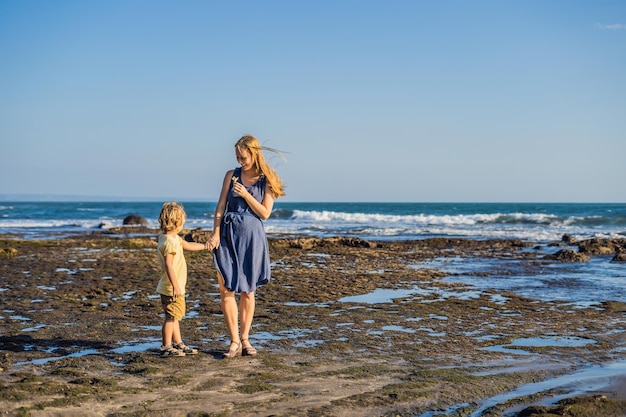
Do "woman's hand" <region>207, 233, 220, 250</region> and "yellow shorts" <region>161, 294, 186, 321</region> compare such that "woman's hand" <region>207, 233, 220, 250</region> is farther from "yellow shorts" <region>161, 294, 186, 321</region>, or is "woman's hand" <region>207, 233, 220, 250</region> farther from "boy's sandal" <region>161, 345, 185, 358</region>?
"boy's sandal" <region>161, 345, 185, 358</region>

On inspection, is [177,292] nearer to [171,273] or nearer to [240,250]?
[171,273]

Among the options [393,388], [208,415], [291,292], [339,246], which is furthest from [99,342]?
[339,246]

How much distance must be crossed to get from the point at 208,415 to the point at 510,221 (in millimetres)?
40971

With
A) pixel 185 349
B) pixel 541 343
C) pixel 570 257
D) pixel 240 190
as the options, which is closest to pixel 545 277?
pixel 570 257

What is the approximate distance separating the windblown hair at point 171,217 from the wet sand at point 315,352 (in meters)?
1.14

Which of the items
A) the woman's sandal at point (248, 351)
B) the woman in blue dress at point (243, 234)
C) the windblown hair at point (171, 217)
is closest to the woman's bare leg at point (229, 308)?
the woman in blue dress at point (243, 234)

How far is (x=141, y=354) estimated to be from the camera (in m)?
5.87

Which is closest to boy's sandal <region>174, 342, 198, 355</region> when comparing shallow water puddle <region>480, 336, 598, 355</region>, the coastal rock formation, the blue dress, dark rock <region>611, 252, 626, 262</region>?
the blue dress

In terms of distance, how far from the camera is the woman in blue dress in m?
5.99

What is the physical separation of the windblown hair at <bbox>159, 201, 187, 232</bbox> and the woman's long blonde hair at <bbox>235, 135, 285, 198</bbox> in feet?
2.51

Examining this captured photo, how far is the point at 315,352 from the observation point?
6.01m

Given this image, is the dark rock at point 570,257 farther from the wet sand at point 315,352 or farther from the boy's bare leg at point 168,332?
the boy's bare leg at point 168,332

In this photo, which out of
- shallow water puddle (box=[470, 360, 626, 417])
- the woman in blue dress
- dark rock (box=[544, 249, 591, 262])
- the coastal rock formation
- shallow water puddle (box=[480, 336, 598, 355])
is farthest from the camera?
the coastal rock formation

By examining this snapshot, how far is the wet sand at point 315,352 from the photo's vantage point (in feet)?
14.8
